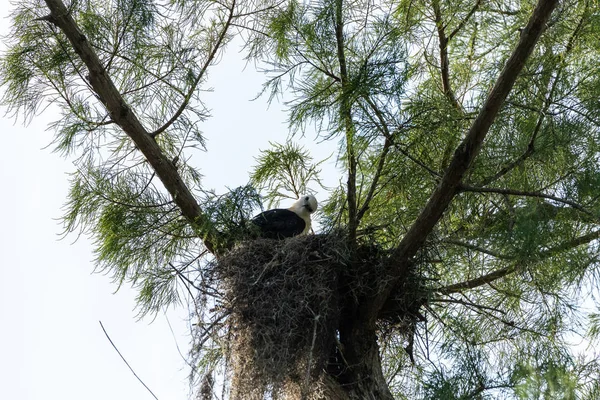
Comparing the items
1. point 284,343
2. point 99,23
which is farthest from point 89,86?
point 284,343

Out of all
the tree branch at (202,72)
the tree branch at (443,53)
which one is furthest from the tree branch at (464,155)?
the tree branch at (202,72)

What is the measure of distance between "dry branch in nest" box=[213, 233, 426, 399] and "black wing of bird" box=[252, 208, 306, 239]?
634mm

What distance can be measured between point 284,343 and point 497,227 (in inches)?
55.2

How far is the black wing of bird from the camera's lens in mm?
5082

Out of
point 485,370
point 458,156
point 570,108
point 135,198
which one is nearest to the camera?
point 458,156

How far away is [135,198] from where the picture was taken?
16.3ft

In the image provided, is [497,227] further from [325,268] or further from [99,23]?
[99,23]

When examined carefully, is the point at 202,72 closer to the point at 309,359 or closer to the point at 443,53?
the point at 443,53

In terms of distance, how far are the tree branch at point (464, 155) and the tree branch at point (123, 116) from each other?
92 centimetres

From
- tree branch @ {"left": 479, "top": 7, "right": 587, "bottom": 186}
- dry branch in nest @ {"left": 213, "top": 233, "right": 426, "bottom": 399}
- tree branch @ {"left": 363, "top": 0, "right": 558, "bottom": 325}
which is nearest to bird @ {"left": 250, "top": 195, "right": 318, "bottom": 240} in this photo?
dry branch in nest @ {"left": 213, "top": 233, "right": 426, "bottom": 399}

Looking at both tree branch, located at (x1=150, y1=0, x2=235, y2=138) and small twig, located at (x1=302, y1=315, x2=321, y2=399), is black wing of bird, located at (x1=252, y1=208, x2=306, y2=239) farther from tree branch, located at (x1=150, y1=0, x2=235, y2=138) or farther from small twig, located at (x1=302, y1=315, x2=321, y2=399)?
small twig, located at (x1=302, y1=315, x2=321, y2=399)

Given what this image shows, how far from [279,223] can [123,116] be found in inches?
42.7

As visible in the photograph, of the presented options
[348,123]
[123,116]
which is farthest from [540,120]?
[123,116]

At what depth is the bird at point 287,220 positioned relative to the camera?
16.7ft
